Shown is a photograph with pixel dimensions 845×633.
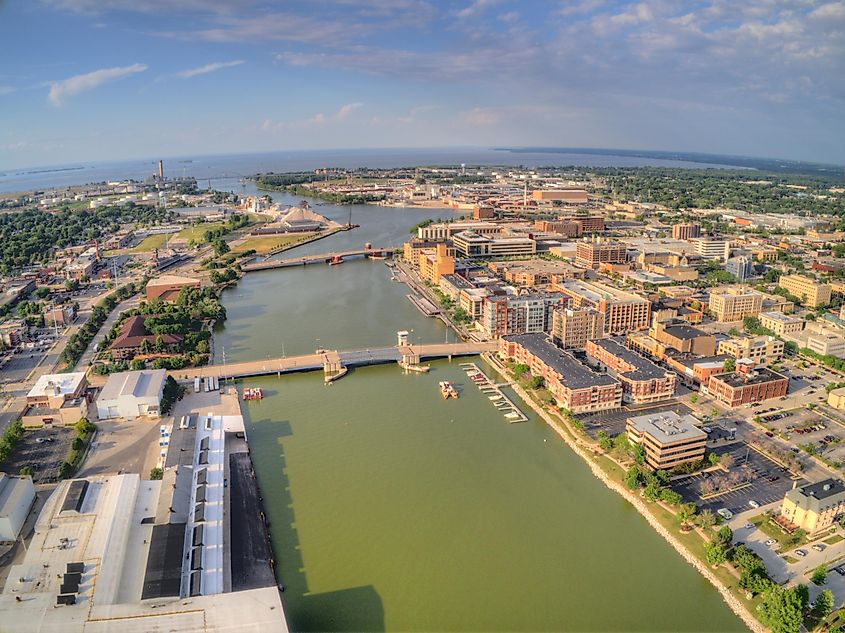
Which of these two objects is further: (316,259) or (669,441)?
(316,259)

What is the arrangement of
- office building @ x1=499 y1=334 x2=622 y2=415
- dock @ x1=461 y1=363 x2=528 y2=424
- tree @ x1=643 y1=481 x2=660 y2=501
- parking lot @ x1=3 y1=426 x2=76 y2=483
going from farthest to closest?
dock @ x1=461 y1=363 x2=528 y2=424 → office building @ x1=499 y1=334 x2=622 y2=415 → parking lot @ x1=3 y1=426 x2=76 y2=483 → tree @ x1=643 y1=481 x2=660 y2=501

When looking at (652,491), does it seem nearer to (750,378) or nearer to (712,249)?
(750,378)

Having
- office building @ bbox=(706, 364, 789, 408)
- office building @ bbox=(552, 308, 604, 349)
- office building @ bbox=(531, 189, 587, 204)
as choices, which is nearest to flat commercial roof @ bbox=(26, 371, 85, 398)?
office building @ bbox=(552, 308, 604, 349)

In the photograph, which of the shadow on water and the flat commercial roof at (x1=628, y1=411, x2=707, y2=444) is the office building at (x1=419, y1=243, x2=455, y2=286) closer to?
the flat commercial roof at (x1=628, y1=411, x2=707, y2=444)

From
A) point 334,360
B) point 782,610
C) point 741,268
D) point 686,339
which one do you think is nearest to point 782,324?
point 686,339

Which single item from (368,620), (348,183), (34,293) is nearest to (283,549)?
(368,620)

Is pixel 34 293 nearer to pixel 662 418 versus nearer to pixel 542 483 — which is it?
pixel 542 483

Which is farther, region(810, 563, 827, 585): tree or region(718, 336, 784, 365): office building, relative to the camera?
region(718, 336, 784, 365): office building
